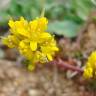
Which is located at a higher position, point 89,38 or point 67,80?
point 89,38

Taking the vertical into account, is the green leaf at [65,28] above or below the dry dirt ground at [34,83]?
above

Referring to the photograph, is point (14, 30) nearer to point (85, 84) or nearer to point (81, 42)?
point (85, 84)

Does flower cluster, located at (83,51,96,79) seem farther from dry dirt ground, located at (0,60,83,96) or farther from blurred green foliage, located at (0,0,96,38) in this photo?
blurred green foliage, located at (0,0,96,38)

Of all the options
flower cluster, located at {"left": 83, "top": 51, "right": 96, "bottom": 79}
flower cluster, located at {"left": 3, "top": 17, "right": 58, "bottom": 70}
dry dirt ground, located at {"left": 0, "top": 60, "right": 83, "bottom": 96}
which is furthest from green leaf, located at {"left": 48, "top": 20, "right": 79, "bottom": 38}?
flower cluster, located at {"left": 3, "top": 17, "right": 58, "bottom": 70}

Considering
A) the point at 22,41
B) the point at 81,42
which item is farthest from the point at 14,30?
the point at 81,42

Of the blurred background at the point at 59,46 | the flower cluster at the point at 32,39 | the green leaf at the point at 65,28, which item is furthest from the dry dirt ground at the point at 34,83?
the flower cluster at the point at 32,39

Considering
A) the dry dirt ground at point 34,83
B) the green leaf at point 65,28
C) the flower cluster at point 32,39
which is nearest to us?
the flower cluster at point 32,39

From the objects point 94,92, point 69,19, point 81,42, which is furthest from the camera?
point 69,19

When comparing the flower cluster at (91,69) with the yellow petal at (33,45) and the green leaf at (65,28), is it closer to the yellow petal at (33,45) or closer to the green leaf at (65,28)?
the yellow petal at (33,45)
